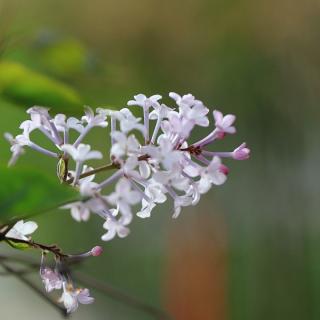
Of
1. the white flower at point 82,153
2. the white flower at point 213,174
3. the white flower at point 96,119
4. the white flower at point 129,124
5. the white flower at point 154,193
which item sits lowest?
the white flower at point 154,193

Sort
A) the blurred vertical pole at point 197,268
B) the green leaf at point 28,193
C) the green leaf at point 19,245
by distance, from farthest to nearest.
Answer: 1. the blurred vertical pole at point 197,268
2. the green leaf at point 19,245
3. the green leaf at point 28,193

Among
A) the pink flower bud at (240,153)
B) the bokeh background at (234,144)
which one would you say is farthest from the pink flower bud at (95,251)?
the bokeh background at (234,144)

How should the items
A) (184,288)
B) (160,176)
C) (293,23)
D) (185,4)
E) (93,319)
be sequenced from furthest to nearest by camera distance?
(93,319) < (185,4) < (293,23) < (184,288) < (160,176)

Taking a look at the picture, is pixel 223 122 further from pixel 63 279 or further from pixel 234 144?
pixel 234 144

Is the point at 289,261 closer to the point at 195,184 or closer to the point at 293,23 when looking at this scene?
the point at 293,23

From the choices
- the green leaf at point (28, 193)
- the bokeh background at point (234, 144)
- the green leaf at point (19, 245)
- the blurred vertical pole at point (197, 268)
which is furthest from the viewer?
the bokeh background at point (234, 144)

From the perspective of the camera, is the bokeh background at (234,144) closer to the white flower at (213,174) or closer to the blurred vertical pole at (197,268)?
the blurred vertical pole at (197,268)

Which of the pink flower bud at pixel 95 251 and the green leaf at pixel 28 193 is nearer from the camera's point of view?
the green leaf at pixel 28 193

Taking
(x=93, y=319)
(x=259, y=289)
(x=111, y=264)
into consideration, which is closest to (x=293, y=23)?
(x=259, y=289)
